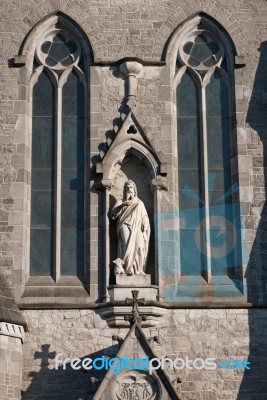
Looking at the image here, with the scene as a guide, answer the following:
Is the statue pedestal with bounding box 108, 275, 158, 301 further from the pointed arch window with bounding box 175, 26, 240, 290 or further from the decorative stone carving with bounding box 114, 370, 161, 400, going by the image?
the decorative stone carving with bounding box 114, 370, 161, 400

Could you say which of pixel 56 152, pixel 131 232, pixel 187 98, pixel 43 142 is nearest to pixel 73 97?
pixel 43 142

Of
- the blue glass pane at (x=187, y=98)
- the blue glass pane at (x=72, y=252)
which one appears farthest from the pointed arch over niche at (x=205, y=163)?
the blue glass pane at (x=72, y=252)

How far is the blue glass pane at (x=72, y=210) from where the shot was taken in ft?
67.2

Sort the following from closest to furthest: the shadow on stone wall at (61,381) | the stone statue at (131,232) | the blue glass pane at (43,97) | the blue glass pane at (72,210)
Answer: the shadow on stone wall at (61,381)
the stone statue at (131,232)
the blue glass pane at (72,210)
the blue glass pane at (43,97)

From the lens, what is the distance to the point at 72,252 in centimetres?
2030

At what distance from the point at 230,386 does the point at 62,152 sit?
493 centimetres

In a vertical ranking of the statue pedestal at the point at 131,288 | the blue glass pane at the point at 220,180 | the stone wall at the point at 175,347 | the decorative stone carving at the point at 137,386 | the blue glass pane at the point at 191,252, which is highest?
the blue glass pane at the point at 220,180

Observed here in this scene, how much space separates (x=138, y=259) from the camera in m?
19.8

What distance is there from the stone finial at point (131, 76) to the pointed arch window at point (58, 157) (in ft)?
2.52

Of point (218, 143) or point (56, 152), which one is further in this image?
point (218, 143)

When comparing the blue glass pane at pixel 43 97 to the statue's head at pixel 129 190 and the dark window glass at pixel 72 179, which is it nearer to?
the dark window glass at pixel 72 179

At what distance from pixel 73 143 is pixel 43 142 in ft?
1.69

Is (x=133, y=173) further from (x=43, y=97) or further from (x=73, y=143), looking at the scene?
(x=43, y=97)

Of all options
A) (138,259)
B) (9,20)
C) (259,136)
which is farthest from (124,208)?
(9,20)
